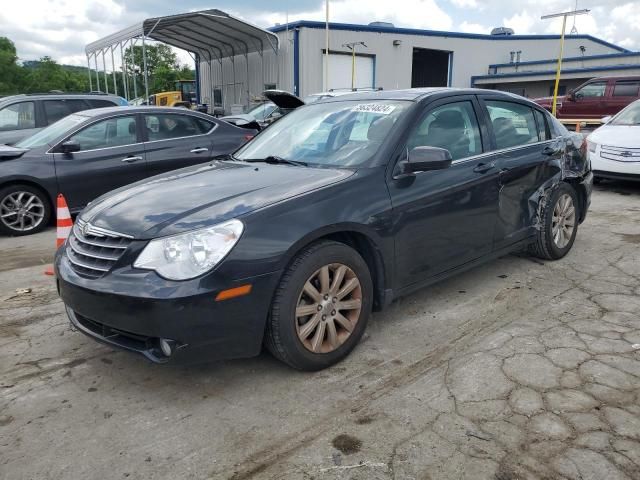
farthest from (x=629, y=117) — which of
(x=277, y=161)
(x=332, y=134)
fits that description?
(x=277, y=161)

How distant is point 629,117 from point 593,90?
7.92m

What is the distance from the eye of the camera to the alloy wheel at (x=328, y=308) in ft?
9.67

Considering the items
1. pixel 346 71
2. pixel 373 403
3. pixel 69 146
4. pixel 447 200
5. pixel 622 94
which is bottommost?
pixel 373 403

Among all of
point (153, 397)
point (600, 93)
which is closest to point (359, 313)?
point (153, 397)

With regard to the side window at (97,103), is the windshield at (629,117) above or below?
below

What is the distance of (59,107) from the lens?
9430 millimetres

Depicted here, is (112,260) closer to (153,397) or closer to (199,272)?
(199,272)

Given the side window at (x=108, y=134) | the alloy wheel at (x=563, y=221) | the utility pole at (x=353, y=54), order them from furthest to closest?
the utility pole at (x=353, y=54), the side window at (x=108, y=134), the alloy wheel at (x=563, y=221)

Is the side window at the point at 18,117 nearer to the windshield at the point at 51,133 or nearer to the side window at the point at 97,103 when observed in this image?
the side window at the point at 97,103

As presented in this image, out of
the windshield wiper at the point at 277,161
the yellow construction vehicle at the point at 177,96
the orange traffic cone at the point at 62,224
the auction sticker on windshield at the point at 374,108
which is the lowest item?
the orange traffic cone at the point at 62,224

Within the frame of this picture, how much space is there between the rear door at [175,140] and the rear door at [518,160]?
4501 millimetres

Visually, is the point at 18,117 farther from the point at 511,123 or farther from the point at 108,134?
the point at 511,123

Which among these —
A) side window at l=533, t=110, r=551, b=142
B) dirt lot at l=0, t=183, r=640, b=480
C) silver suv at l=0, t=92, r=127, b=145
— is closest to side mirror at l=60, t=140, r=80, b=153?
silver suv at l=0, t=92, r=127, b=145

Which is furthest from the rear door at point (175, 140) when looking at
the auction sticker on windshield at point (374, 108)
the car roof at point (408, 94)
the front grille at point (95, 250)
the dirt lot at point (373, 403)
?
the front grille at point (95, 250)
